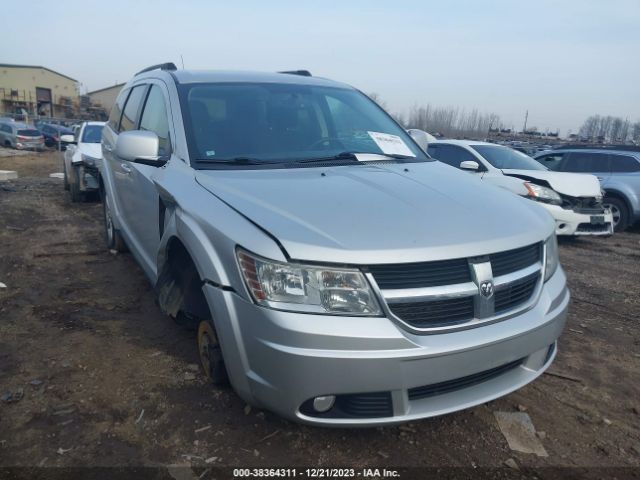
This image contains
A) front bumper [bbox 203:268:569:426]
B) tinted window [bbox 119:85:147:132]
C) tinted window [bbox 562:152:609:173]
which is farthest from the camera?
tinted window [bbox 562:152:609:173]

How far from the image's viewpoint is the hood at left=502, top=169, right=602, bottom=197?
25.0 ft

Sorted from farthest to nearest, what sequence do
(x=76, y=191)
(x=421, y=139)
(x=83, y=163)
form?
(x=76, y=191) < (x=83, y=163) < (x=421, y=139)

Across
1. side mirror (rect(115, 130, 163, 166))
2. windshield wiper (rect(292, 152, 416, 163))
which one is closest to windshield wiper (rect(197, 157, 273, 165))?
windshield wiper (rect(292, 152, 416, 163))

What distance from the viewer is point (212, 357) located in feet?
8.57

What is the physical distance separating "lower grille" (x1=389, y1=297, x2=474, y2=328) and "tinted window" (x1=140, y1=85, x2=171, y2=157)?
6.28 ft

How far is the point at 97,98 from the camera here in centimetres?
7756

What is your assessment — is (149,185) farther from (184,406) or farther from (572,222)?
(572,222)

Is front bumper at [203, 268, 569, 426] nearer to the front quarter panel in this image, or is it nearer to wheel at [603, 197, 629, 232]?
the front quarter panel

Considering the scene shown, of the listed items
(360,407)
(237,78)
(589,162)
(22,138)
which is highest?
(237,78)

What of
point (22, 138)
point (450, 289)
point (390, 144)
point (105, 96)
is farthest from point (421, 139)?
point (105, 96)

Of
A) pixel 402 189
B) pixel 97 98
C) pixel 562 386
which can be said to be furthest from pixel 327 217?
pixel 97 98

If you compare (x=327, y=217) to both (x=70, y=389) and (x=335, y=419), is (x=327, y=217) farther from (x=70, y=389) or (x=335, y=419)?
(x=70, y=389)

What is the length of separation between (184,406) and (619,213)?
966 cm

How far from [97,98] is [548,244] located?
86255mm
